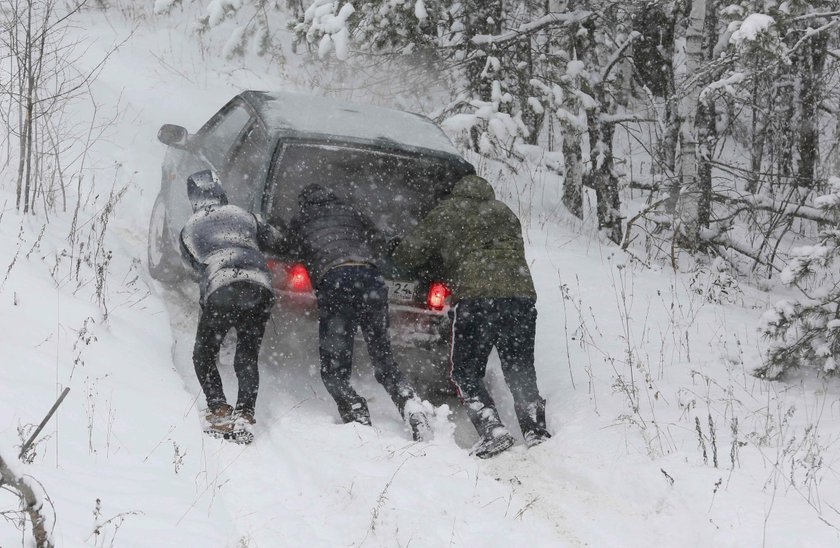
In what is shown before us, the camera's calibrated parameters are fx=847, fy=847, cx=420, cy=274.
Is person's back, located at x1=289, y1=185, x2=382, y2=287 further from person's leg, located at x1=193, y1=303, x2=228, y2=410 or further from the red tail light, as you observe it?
person's leg, located at x1=193, y1=303, x2=228, y2=410

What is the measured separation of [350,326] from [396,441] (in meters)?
0.83

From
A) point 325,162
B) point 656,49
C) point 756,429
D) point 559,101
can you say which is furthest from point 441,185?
point 656,49

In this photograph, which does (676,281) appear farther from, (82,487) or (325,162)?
(82,487)

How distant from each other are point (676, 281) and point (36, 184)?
620cm

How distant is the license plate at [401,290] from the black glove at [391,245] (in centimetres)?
27

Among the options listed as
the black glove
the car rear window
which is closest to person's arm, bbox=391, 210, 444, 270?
the black glove

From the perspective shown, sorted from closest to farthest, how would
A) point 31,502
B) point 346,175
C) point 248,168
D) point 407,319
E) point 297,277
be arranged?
point 31,502 → point 297,277 → point 407,319 → point 346,175 → point 248,168

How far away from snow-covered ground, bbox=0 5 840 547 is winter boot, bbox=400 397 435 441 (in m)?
0.09

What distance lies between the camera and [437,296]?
19.5 feet

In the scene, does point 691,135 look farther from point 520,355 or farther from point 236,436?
point 236,436

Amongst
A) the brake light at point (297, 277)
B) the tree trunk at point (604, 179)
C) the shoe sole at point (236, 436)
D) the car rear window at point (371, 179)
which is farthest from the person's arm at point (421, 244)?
the tree trunk at point (604, 179)

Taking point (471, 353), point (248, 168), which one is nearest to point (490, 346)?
point (471, 353)

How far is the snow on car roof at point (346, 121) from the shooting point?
6539mm

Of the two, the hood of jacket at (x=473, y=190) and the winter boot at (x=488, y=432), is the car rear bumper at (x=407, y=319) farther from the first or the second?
the hood of jacket at (x=473, y=190)
